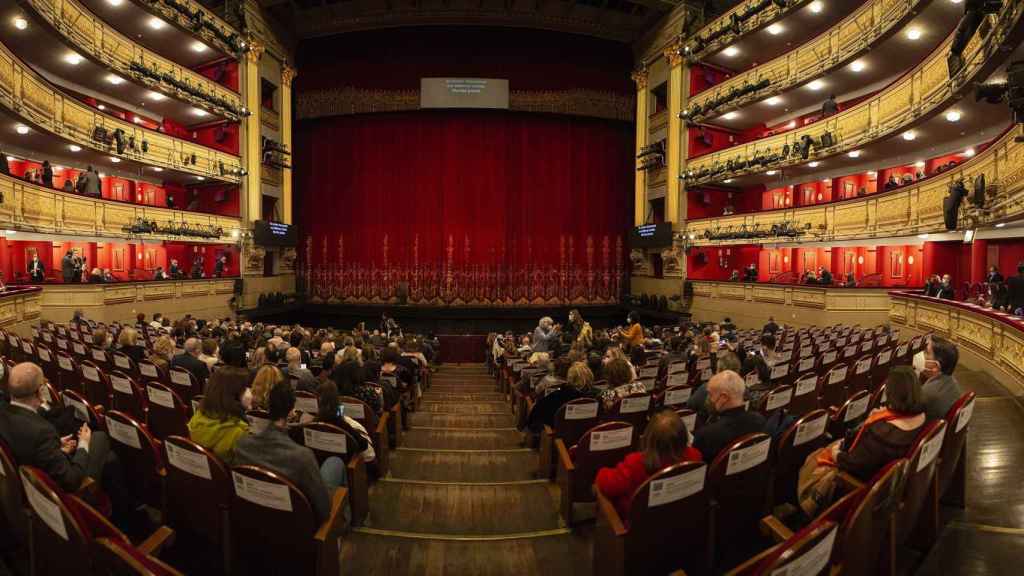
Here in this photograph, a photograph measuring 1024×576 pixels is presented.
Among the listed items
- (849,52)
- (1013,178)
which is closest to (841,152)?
(849,52)

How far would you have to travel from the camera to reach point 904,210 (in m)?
13.0

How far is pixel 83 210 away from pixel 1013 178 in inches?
767

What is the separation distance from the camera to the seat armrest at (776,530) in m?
2.24

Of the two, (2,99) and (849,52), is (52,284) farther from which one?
(849,52)

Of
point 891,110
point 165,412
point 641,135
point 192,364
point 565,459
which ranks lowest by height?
point 565,459

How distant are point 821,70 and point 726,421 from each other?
1635 centimetres

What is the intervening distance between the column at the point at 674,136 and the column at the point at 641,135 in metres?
1.79

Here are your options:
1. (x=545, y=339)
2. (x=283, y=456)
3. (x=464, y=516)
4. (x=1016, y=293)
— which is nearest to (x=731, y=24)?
(x=1016, y=293)

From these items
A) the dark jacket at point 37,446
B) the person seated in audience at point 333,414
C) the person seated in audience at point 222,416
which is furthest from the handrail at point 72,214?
the person seated in audience at point 333,414

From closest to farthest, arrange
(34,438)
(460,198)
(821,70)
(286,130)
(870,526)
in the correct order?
1. (870,526)
2. (34,438)
3. (821,70)
4. (286,130)
5. (460,198)

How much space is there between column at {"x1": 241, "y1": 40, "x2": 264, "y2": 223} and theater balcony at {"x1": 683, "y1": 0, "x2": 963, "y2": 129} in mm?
15312

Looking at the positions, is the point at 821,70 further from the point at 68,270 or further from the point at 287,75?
the point at 68,270

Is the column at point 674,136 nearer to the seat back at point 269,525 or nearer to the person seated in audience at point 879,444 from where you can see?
the person seated in audience at point 879,444

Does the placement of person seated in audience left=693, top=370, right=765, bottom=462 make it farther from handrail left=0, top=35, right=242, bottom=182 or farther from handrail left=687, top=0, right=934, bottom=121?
handrail left=0, top=35, right=242, bottom=182
